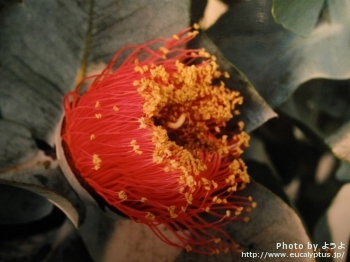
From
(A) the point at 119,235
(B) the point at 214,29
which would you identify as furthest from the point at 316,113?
(A) the point at 119,235

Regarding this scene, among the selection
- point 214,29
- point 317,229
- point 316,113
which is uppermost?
point 214,29

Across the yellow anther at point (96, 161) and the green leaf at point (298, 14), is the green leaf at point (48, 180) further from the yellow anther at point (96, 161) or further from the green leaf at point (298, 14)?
the green leaf at point (298, 14)

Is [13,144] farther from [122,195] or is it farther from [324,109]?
[324,109]

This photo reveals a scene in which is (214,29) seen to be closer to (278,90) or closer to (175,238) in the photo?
(278,90)

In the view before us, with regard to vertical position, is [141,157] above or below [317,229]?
above

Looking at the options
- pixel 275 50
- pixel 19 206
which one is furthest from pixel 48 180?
pixel 275 50

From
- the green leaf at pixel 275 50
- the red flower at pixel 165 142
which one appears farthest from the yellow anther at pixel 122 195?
the green leaf at pixel 275 50
